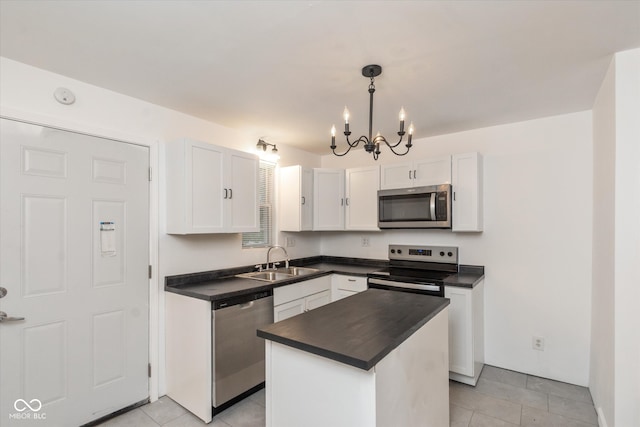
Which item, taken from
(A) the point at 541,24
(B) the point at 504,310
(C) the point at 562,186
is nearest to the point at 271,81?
(A) the point at 541,24

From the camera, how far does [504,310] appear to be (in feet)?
10.2

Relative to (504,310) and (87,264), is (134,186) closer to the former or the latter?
(87,264)

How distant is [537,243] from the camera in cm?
296

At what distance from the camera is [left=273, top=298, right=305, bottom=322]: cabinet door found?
110 inches

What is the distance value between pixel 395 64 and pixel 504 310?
2595 millimetres

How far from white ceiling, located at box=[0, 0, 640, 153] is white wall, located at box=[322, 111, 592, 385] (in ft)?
1.44

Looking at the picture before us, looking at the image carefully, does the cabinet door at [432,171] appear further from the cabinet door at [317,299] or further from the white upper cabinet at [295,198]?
the cabinet door at [317,299]

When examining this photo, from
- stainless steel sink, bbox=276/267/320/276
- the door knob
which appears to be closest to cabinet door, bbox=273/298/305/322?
stainless steel sink, bbox=276/267/320/276

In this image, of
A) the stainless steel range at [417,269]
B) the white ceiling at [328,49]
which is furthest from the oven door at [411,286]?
the white ceiling at [328,49]

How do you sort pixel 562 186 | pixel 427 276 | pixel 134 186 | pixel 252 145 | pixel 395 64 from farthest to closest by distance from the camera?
pixel 252 145
pixel 427 276
pixel 562 186
pixel 134 186
pixel 395 64

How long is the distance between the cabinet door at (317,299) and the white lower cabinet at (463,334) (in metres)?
1.27

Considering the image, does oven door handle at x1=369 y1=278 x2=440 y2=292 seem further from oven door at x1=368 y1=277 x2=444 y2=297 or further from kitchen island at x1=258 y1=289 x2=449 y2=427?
kitchen island at x1=258 y1=289 x2=449 y2=427

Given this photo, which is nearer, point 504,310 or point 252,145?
point 504,310

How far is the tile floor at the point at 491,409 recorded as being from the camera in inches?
88.7
